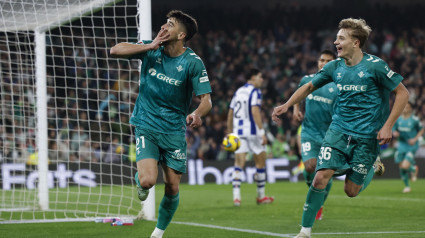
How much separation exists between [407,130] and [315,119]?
319 inches

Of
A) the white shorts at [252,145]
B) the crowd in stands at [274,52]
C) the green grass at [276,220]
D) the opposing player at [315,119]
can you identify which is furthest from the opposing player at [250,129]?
the crowd in stands at [274,52]

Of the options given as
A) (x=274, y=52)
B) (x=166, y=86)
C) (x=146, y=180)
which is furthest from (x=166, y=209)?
(x=274, y=52)

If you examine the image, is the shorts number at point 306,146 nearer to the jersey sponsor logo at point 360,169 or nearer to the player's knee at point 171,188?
the jersey sponsor logo at point 360,169

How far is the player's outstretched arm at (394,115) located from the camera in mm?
6172

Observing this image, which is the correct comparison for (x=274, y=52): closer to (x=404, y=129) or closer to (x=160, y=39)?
(x=404, y=129)

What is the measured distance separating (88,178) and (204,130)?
21.0 ft

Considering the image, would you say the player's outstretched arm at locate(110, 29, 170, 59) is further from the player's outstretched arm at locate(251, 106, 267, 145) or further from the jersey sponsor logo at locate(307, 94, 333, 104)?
the player's outstretched arm at locate(251, 106, 267, 145)

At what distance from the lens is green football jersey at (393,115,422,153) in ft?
53.8

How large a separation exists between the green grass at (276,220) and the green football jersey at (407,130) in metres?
1.91

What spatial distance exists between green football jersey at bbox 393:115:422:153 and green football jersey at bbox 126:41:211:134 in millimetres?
11058

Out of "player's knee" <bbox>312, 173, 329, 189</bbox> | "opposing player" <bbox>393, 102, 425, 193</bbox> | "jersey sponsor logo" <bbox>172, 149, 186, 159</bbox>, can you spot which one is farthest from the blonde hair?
"opposing player" <bbox>393, 102, 425, 193</bbox>

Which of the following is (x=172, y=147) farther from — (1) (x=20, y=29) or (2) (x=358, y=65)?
(1) (x=20, y=29)

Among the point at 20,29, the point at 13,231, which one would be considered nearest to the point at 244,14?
the point at 20,29

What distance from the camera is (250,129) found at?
1238 cm
